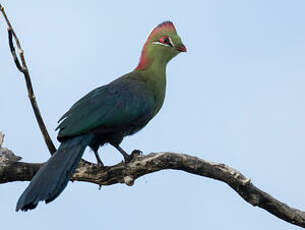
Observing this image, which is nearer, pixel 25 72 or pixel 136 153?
pixel 25 72

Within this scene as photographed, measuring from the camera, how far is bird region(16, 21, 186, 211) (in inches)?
152

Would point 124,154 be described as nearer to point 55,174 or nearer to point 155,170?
point 155,170

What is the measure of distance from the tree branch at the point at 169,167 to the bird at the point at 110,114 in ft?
0.72

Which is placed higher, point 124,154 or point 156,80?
point 156,80

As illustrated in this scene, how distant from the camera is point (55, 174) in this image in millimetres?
3916

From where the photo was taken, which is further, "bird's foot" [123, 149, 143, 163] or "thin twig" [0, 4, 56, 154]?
"bird's foot" [123, 149, 143, 163]

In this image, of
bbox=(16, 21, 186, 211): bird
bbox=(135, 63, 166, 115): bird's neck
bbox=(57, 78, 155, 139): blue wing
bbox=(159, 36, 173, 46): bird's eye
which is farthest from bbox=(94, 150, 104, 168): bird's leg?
bbox=(159, 36, 173, 46): bird's eye

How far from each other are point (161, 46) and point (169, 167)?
1.73 meters

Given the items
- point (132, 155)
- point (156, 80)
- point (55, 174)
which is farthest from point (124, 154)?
point (156, 80)

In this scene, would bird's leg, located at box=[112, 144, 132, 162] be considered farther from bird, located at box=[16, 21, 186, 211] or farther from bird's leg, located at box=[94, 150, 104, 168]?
bird's leg, located at box=[94, 150, 104, 168]

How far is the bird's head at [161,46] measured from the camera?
17.8 feet

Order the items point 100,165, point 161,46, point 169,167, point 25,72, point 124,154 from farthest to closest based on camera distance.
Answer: point 161,46, point 124,154, point 100,165, point 169,167, point 25,72

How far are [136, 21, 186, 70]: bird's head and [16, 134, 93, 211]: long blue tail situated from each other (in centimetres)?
139

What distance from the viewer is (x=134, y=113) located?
4680 mm
